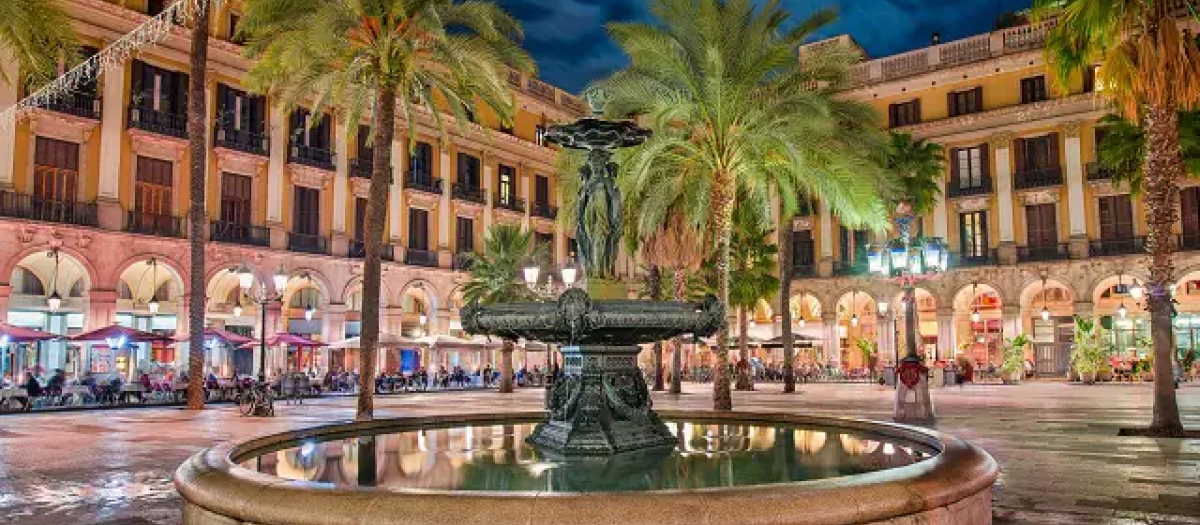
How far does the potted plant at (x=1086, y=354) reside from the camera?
36469mm

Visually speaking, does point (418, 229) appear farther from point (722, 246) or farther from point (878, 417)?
point (878, 417)

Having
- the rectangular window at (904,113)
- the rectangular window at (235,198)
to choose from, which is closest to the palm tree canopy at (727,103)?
the rectangular window at (235,198)

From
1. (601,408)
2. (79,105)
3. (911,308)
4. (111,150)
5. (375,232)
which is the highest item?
(79,105)

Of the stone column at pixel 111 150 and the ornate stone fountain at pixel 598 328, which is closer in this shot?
the ornate stone fountain at pixel 598 328

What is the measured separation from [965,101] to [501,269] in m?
24.8

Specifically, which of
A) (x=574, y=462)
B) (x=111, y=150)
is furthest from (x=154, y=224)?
(x=574, y=462)

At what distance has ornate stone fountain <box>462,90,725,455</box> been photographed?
7656mm

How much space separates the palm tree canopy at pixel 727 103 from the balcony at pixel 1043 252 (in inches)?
1037

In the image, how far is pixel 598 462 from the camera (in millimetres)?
7508

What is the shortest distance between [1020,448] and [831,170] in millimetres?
7055

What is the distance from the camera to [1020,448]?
42.9ft

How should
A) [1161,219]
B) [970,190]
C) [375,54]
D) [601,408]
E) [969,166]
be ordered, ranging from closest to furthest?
[601,408]
[1161,219]
[375,54]
[970,190]
[969,166]

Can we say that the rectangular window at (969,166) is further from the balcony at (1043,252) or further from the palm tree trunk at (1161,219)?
the palm tree trunk at (1161,219)

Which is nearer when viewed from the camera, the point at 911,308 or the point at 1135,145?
the point at 911,308
